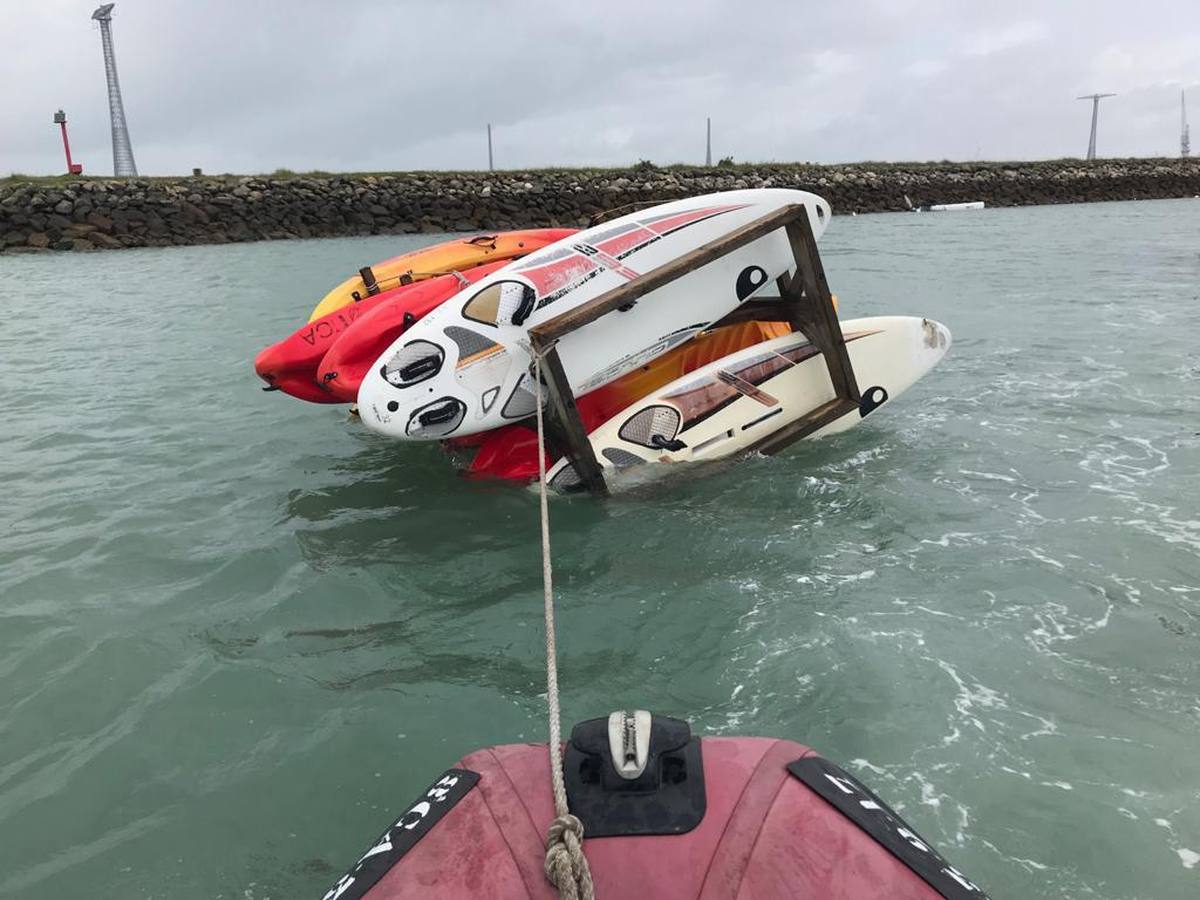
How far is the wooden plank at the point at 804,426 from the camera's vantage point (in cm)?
659

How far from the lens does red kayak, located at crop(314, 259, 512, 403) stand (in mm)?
6449

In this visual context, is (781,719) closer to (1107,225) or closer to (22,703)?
(22,703)

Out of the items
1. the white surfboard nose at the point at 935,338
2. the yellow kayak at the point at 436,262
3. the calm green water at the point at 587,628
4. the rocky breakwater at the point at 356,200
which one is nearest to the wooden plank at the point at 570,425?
the calm green water at the point at 587,628

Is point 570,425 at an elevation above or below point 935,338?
below

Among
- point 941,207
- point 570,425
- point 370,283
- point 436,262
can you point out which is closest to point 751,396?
point 570,425

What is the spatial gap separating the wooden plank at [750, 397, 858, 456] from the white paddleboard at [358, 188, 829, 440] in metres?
1.08

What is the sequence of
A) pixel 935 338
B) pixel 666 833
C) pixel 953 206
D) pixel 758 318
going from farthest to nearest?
pixel 953 206
pixel 935 338
pixel 758 318
pixel 666 833

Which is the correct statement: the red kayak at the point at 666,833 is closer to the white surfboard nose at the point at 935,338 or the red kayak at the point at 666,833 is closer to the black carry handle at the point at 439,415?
the black carry handle at the point at 439,415

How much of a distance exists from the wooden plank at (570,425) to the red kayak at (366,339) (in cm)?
131

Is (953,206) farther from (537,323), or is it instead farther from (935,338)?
(537,323)

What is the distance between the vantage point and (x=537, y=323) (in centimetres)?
606

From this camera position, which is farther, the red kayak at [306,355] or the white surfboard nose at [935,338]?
the white surfboard nose at [935,338]

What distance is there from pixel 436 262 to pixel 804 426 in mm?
3630

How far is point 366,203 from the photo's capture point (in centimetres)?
3306
